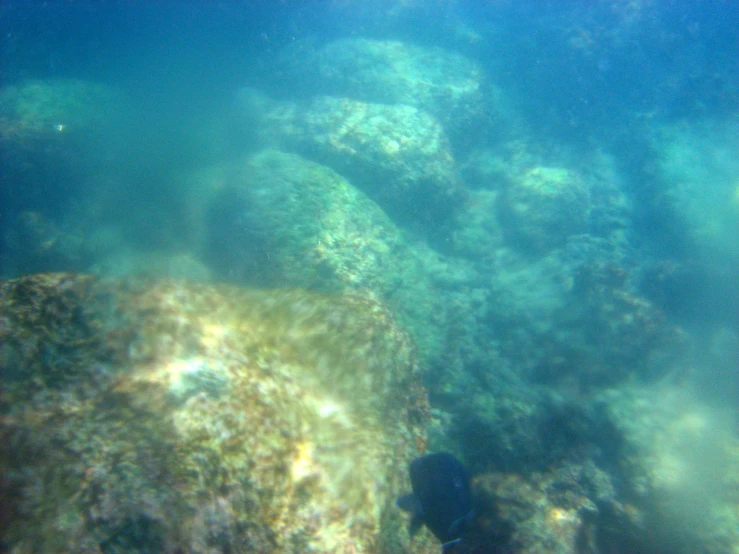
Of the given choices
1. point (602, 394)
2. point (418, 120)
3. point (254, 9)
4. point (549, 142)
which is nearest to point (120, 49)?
point (254, 9)

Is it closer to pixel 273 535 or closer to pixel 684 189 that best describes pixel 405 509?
pixel 273 535

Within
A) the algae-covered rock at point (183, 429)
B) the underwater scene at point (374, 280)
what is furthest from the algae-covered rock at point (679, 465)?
the algae-covered rock at point (183, 429)

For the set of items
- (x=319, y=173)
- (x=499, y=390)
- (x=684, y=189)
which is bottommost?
(x=499, y=390)

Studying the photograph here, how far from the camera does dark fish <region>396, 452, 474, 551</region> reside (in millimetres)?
4484

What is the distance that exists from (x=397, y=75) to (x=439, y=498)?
1326 centimetres

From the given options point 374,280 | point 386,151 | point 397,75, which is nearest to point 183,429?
point 374,280

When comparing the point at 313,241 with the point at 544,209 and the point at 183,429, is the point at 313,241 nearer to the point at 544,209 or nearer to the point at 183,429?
the point at 183,429

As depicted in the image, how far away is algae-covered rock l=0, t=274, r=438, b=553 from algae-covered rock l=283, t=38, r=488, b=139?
10.7 meters

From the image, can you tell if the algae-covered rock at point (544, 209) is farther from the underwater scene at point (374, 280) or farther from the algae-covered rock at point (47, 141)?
the algae-covered rock at point (47, 141)

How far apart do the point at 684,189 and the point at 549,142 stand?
14.1 ft

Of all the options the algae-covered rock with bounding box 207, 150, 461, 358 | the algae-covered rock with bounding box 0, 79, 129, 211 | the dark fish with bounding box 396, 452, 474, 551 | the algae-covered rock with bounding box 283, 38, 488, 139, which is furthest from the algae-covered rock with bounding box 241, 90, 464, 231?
the dark fish with bounding box 396, 452, 474, 551

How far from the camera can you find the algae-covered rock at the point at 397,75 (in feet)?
43.5

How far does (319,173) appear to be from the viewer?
8930 millimetres

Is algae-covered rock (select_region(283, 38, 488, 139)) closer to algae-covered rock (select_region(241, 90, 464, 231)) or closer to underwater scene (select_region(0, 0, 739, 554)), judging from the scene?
underwater scene (select_region(0, 0, 739, 554))
